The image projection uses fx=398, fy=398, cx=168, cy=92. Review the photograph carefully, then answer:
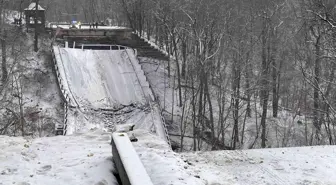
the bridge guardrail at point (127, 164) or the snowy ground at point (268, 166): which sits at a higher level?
the bridge guardrail at point (127, 164)

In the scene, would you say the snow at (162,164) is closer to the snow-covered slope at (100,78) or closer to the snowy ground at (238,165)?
the snowy ground at (238,165)

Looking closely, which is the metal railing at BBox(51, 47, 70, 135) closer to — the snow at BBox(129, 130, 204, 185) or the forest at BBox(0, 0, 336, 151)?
the forest at BBox(0, 0, 336, 151)

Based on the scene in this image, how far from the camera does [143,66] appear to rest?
30.4 meters

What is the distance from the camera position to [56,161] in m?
6.85

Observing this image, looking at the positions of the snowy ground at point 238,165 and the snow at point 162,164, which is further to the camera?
the snowy ground at point 238,165

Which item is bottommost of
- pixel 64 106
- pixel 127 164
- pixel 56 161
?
pixel 64 106

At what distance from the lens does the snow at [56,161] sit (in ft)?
19.7

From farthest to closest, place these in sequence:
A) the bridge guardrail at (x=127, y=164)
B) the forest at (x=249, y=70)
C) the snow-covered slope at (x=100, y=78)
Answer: the snow-covered slope at (x=100, y=78)
the forest at (x=249, y=70)
the bridge guardrail at (x=127, y=164)

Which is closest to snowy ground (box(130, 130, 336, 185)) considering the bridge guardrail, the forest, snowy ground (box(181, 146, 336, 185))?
snowy ground (box(181, 146, 336, 185))

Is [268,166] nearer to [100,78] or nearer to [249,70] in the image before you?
[249,70]

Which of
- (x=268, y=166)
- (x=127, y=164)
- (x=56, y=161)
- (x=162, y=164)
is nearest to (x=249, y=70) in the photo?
(x=268, y=166)

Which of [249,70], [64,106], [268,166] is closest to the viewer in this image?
[268,166]

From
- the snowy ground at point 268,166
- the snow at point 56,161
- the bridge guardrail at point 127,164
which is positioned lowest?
the snowy ground at point 268,166

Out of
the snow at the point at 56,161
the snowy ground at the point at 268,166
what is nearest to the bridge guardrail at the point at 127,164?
the snow at the point at 56,161
